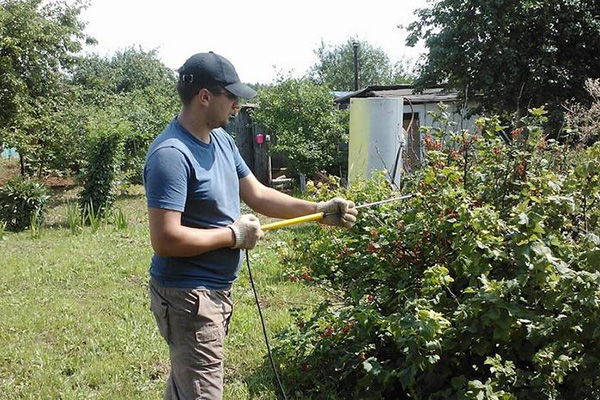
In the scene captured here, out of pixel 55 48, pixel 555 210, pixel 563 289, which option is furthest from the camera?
pixel 55 48

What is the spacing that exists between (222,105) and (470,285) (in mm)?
1329

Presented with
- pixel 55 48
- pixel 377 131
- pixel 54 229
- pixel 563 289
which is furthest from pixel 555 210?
pixel 55 48

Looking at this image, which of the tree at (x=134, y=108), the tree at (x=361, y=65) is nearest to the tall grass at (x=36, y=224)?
the tree at (x=134, y=108)

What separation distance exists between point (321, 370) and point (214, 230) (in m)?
1.49

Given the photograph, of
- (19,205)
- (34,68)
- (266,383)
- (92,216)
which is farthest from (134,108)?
(266,383)

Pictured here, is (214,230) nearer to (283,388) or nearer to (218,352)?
(218,352)

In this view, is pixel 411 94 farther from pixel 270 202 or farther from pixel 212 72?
pixel 212 72

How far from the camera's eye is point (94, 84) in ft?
63.7

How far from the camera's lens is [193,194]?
8.23 feet

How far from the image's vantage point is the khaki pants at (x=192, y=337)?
2.53 metres

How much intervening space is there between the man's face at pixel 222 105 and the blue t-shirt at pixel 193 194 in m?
0.12

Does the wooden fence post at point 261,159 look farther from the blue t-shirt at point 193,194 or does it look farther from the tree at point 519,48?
the blue t-shirt at point 193,194

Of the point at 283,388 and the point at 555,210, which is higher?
the point at 555,210

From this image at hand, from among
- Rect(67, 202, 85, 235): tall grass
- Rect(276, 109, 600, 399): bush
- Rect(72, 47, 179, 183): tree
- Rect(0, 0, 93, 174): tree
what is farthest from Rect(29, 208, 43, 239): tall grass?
Rect(276, 109, 600, 399): bush
